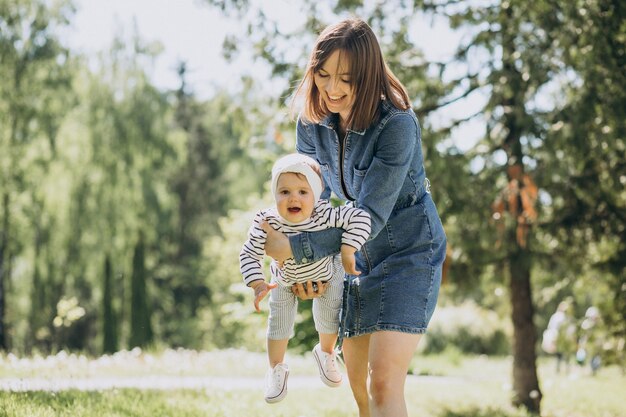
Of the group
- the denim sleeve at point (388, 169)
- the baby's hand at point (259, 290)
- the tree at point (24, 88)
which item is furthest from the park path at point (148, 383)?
the tree at point (24, 88)

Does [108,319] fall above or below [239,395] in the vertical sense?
below

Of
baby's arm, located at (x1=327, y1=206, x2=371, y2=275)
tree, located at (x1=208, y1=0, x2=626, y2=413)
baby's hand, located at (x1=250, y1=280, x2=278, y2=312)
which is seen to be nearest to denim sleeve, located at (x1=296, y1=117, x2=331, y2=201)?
baby's arm, located at (x1=327, y1=206, x2=371, y2=275)

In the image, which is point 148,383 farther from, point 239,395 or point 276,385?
point 276,385

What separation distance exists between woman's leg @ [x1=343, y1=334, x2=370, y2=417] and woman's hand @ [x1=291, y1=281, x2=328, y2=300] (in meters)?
0.32

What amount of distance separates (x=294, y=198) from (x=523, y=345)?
6760 mm

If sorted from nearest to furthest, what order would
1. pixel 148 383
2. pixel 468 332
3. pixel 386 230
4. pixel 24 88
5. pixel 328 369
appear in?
pixel 386 230 → pixel 328 369 → pixel 148 383 → pixel 468 332 → pixel 24 88

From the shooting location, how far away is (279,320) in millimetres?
3645

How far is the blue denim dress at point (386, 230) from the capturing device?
3.23m

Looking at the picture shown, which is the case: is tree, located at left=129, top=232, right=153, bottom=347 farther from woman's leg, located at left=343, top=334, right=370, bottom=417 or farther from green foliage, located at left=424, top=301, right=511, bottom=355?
woman's leg, located at left=343, top=334, right=370, bottom=417

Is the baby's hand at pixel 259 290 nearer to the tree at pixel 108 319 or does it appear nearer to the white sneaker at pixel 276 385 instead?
the white sneaker at pixel 276 385

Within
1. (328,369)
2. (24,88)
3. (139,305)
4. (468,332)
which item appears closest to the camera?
Answer: (328,369)

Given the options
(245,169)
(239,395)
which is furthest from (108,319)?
(239,395)

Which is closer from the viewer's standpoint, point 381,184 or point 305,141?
point 381,184

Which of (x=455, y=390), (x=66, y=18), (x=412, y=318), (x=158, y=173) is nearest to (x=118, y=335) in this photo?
(x=158, y=173)
